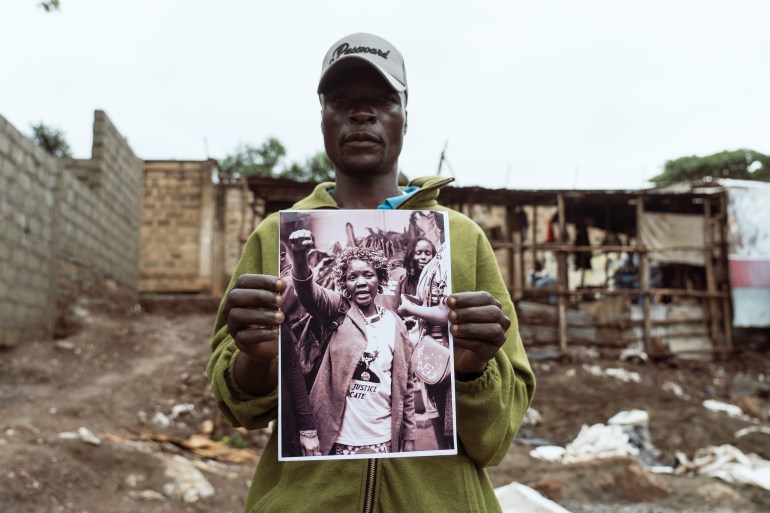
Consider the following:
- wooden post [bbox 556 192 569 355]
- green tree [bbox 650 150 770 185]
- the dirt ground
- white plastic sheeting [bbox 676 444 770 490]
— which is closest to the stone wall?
the dirt ground

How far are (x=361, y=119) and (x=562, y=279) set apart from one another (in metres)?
10.2

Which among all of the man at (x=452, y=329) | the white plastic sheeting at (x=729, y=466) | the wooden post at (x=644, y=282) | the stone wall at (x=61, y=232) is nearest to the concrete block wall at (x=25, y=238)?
the stone wall at (x=61, y=232)

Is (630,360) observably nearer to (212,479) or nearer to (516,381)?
(212,479)

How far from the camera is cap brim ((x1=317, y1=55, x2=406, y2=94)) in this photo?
128cm

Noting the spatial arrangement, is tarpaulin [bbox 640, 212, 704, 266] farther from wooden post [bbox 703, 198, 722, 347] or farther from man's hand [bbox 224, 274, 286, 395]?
man's hand [bbox 224, 274, 286, 395]

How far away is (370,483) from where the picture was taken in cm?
112

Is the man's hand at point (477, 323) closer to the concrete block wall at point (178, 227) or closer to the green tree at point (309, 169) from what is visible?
the concrete block wall at point (178, 227)

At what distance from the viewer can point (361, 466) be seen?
1132 millimetres

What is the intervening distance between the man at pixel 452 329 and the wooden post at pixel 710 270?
11727mm

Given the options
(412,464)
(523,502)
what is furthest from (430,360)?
(523,502)

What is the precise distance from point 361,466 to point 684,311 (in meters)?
11.9

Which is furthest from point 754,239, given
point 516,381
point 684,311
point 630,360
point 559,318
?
point 516,381

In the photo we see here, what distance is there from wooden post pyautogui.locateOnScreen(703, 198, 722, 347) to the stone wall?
36.4ft

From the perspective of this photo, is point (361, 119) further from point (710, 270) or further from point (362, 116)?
point (710, 270)
